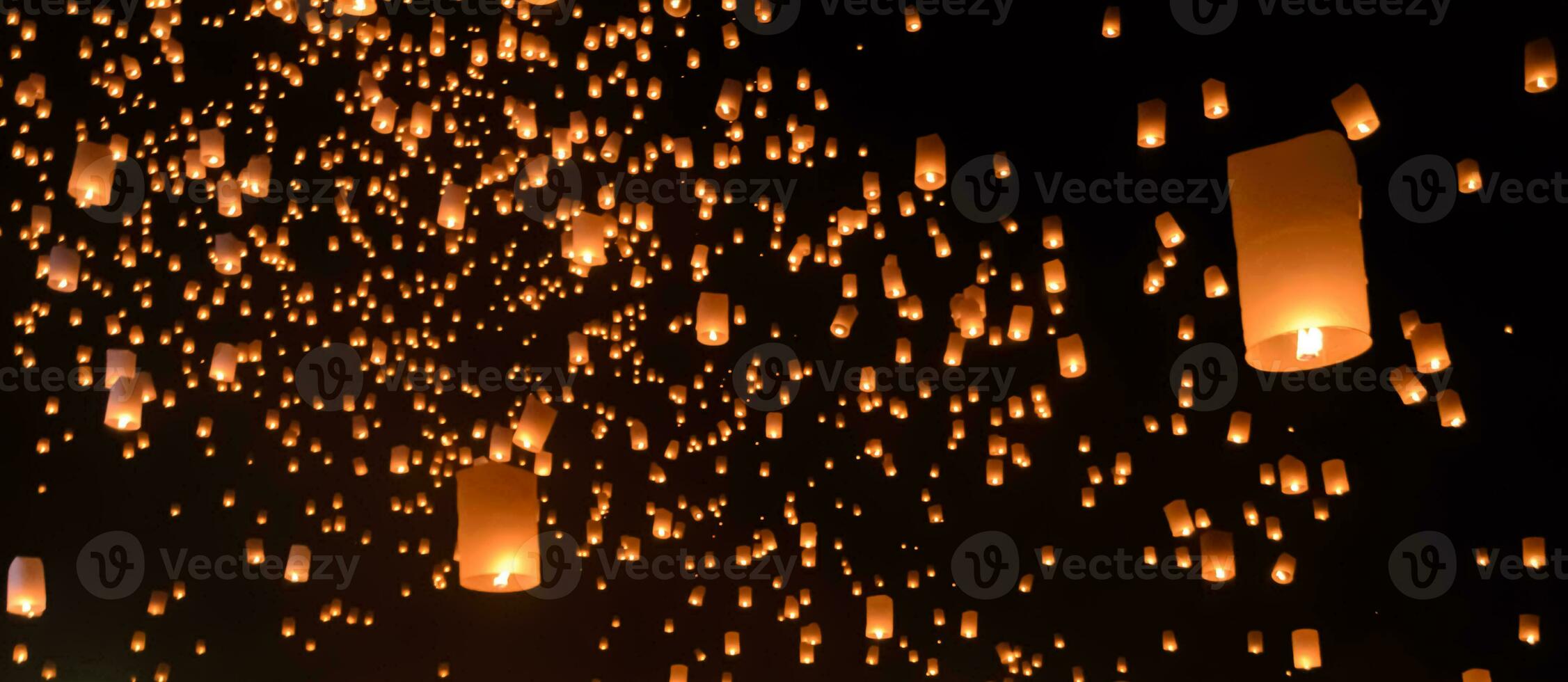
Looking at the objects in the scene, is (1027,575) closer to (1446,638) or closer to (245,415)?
(1446,638)

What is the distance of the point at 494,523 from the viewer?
403 cm

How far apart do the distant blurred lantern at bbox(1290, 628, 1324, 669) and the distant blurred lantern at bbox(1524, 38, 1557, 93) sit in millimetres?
2329

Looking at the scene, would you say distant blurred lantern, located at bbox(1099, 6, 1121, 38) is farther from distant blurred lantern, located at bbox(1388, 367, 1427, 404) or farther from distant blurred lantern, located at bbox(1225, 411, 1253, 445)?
distant blurred lantern, located at bbox(1388, 367, 1427, 404)

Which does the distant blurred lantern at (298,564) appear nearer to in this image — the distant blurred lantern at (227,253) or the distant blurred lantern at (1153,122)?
the distant blurred lantern at (227,253)

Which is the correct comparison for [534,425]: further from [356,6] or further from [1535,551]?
[1535,551]

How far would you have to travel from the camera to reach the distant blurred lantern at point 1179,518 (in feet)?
19.5

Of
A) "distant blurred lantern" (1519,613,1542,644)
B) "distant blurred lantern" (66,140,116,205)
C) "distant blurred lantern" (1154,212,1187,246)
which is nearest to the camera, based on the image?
"distant blurred lantern" (66,140,116,205)

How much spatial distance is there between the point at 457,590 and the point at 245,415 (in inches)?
51.7

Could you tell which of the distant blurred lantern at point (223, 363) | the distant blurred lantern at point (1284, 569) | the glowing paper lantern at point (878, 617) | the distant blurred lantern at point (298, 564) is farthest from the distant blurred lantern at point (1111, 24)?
the distant blurred lantern at point (298, 564)

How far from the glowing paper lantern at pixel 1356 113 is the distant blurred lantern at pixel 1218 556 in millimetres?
1658

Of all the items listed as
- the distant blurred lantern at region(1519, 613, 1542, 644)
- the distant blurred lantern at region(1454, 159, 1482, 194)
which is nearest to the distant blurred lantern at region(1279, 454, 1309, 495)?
the distant blurred lantern at region(1519, 613, 1542, 644)

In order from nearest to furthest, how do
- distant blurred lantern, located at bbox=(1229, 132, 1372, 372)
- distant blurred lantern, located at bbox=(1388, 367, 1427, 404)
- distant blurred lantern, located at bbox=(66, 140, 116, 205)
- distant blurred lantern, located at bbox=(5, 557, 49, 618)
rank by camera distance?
1. distant blurred lantern, located at bbox=(1229, 132, 1372, 372)
2. distant blurred lantern, located at bbox=(66, 140, 116, 205)
3. distant blurred lantern, located at bbox=(5, 557, 49, 618)
4. distant blurred lantern, located at bbox=(1388, 367, 1427, 404)

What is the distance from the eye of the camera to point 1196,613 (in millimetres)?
6270

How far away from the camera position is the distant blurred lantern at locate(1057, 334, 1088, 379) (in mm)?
5758
